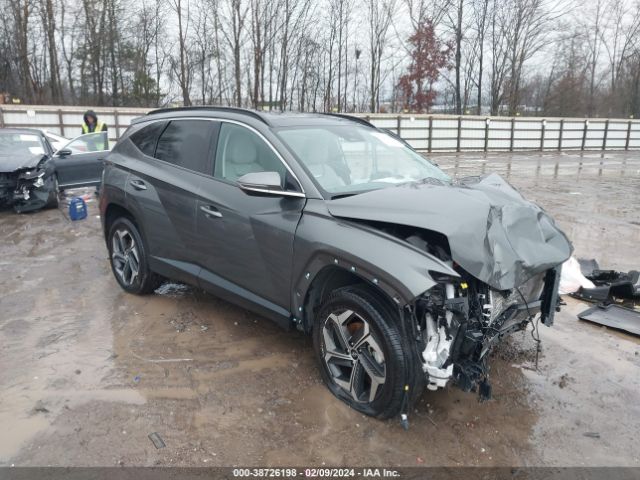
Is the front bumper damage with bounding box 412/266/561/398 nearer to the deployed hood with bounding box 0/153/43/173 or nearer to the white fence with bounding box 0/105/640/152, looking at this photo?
the deployed hood with bounding box 0/153/43/173

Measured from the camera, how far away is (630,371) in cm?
369

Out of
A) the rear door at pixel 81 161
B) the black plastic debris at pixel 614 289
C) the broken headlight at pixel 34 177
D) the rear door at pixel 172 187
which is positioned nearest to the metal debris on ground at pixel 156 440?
the rear door at pixel 172 187

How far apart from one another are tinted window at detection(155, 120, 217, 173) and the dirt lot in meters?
1.40

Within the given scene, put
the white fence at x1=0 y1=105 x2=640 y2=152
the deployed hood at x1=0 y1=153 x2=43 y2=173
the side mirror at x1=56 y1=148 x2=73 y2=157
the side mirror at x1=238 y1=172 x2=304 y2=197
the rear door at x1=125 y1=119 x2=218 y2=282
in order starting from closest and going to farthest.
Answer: the side mirror at x1=238 y1=172 x2=304 y2=197
the rear door at x1=125 y1=119 x2=218 y2=282
the deployed hood at x1=0 y1=153 x2=43 y2=173
the side mirror at x1=56 y1=148 x2=73 y2=157
the white fence at x1=0 y1=105 x2=640 y2=152

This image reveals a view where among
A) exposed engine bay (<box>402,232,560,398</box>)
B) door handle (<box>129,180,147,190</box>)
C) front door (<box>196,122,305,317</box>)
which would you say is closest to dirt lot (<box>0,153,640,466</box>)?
exposed engine bay (<box>402,232,560,398</box>)

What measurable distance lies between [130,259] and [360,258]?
3013mm

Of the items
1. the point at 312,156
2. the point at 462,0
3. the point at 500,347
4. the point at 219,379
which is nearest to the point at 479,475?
the point at 500,347

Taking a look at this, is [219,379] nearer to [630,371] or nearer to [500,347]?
[500,347]

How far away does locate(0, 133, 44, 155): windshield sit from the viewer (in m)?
9.66

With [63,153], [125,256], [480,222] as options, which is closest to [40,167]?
[63,153]

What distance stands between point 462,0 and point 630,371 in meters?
39.0

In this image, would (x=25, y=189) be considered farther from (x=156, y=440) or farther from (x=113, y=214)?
(x=156, y=440)

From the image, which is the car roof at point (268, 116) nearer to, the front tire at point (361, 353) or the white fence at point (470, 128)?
the front tire at point (361, 353)

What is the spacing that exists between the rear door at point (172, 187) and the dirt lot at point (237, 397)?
0.64 m
